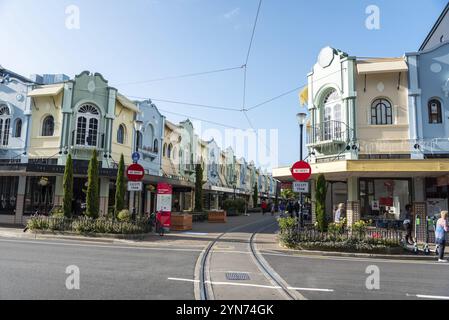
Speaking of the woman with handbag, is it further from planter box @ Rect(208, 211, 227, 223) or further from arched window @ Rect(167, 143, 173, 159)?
arched window @ Rect(167, 143, 173, 159)

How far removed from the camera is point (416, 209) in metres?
17.0

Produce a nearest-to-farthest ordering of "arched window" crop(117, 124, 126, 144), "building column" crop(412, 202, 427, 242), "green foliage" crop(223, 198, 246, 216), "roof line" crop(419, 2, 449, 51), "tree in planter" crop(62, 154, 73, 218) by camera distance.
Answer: "building column" crop(412, 202, 427, 242) → "tree in planter" crop(62, 154, 73, 218) → "roof line" crop(419, 2, 449, 51) → "arched window" crop(117, 124, 126, 144) → "green foliage" crop(223, 198, 246, 216)

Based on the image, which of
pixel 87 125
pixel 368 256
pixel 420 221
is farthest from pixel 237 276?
pixel 87 125

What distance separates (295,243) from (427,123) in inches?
412

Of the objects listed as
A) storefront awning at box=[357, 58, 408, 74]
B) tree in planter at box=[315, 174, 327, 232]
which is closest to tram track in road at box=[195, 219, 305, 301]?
tree in planter at box=[315, 174, 327, 232]

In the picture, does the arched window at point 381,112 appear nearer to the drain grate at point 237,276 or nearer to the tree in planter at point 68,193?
the drain grate at point 237,276

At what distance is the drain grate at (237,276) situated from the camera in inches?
322

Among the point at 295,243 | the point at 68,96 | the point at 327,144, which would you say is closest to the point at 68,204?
the point at 68,96

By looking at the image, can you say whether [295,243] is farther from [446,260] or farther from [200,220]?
[200,220]

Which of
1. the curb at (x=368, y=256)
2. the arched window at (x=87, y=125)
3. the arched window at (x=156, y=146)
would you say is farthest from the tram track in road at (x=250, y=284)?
the arched window at (x=156, y=146)

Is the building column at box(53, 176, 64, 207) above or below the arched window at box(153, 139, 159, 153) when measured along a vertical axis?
below

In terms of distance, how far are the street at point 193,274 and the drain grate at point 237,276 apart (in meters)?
0.15

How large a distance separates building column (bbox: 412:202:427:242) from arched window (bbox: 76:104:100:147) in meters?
19.2

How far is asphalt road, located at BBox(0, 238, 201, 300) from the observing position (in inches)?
254
